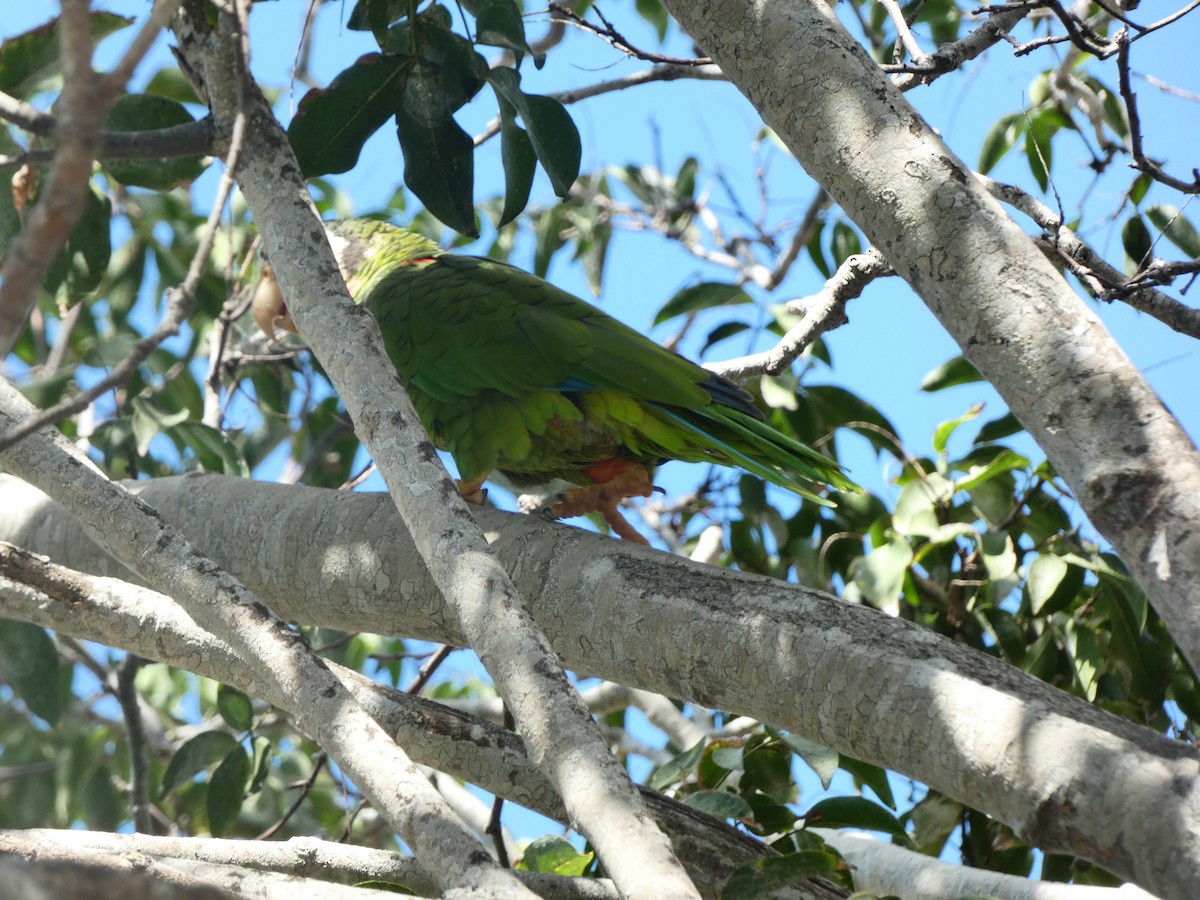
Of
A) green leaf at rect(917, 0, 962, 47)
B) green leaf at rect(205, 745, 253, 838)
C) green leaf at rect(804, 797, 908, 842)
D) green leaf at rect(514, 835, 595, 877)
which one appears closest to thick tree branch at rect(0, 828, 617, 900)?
green leaf at rect(514, 835, 595, 877)

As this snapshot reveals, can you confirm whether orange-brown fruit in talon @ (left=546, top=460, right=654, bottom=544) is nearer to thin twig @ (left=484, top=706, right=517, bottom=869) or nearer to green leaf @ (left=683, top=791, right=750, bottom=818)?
thin twig @ (left=484, top=706, right=517, bottom=869)

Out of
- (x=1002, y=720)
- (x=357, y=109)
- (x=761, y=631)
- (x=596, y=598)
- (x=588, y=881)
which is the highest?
(x=357, y=109)

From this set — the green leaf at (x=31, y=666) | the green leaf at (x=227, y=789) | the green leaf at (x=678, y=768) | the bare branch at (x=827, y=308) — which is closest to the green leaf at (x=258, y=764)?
the green leaf at (x=227, y=789)

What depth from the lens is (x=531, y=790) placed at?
1.79m

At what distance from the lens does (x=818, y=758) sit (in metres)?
1.80

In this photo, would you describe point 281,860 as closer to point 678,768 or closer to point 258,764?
point 678,768

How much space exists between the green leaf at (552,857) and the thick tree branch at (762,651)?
30 centimetres

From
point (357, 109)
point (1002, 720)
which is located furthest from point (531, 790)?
point (357, 109)

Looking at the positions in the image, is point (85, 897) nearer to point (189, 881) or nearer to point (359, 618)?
point (189, 881)

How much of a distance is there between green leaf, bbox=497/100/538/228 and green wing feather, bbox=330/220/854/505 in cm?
37

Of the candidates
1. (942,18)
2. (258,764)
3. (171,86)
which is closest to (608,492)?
(258,764)

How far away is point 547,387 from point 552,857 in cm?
103

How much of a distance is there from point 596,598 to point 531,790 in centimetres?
36

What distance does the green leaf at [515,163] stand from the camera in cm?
214
